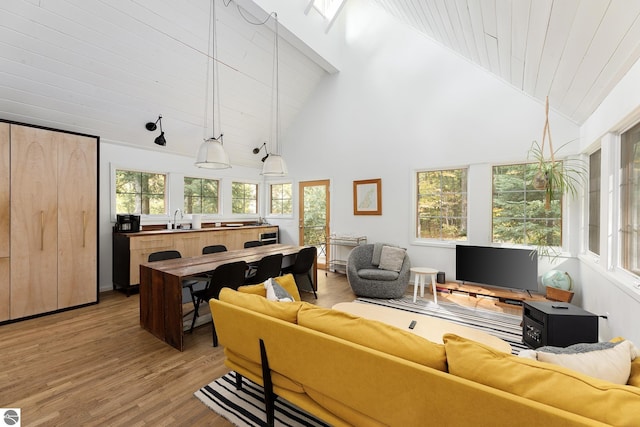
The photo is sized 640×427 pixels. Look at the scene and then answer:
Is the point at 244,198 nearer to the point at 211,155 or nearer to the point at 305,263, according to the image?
the point at 305,263

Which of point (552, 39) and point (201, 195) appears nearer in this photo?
point (552, 39)

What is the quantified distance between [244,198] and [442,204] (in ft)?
14.4

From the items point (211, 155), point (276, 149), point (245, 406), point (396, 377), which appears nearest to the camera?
point (396, 377)

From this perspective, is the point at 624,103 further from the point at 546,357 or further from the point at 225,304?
the point at 225,304

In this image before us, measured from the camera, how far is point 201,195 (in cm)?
589

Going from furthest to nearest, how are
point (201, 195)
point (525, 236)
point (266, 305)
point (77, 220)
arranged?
point (201, 195)
point (525, 236)
point (77, 220)
point (266, 305)

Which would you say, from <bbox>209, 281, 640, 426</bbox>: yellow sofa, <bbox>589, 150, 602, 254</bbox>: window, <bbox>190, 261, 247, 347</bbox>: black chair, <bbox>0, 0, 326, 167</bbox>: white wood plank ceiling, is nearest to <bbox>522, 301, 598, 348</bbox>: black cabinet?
<bbox>589, 150, 602, 254</bbox>: window

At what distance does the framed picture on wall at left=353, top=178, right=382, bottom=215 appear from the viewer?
5250 mm

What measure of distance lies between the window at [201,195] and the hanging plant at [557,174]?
5.61 meters

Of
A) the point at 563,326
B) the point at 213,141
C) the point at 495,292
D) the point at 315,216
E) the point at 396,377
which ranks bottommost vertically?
the point at 495,292

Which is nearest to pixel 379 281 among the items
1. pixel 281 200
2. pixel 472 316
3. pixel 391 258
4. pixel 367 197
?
pixel 391 258

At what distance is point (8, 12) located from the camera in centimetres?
274

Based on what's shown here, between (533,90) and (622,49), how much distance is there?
1737 millimetres

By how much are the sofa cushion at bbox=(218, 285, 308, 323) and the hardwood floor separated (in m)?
0.75
